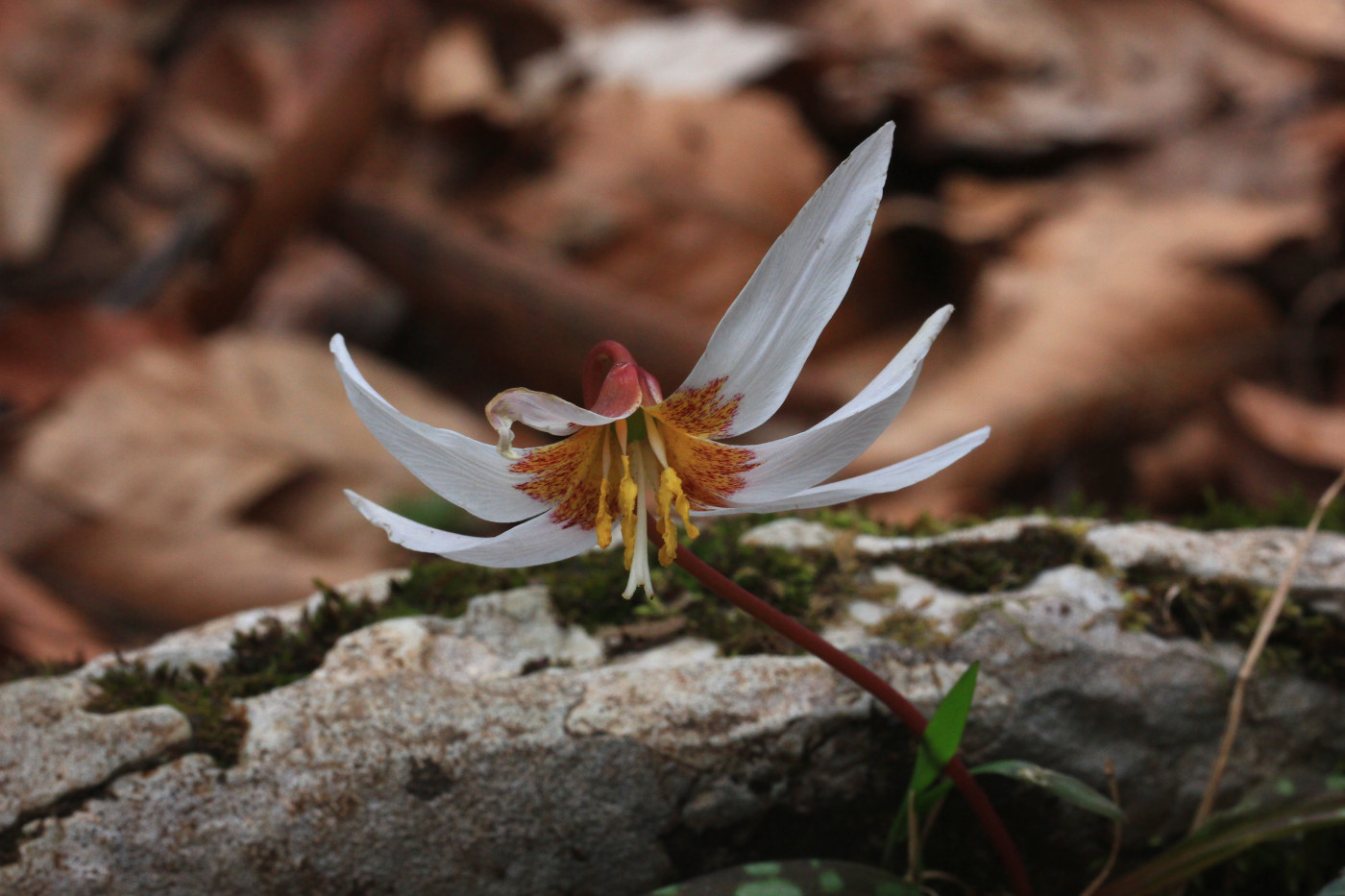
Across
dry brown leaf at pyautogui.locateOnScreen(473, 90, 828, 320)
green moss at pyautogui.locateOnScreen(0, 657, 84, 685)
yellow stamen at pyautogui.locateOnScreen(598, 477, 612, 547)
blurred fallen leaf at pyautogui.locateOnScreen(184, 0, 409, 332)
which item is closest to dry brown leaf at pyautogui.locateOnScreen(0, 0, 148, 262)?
blurred fallen leaf at pyautogui.locateOnScreen(184, 0, 409, 332)

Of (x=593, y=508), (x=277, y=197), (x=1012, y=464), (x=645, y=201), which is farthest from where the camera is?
(x=645, y=201)

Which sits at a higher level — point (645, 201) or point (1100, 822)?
point (645, 201)

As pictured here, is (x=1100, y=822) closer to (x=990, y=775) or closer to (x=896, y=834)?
(x=990, y=775)

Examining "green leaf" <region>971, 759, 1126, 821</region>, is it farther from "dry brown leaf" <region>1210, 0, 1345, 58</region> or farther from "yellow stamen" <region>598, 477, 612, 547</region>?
"dry brown leaf" <region>1210, 0, 1345, 58</region>

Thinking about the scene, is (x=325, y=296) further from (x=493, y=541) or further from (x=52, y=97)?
(x=493, y=541)

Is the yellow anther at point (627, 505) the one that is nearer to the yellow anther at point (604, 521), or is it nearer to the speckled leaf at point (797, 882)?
the yellow anther at point (604, 521)

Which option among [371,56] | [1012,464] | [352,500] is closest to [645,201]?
[371,56]

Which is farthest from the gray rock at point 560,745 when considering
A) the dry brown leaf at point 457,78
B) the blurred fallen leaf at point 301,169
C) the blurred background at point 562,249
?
the dry brown leaf at point 457,78
